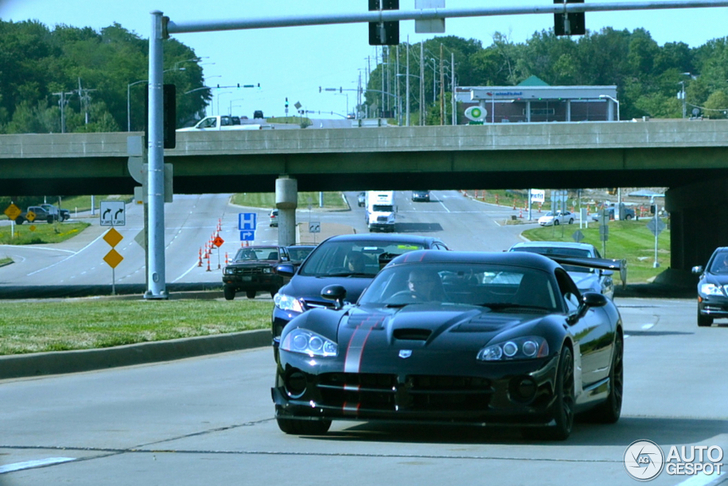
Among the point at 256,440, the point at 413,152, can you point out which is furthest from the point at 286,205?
the point at 256,440

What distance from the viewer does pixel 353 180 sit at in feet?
176

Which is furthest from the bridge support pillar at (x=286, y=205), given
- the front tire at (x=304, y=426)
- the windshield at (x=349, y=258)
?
the front tire at (x=304, y=426)

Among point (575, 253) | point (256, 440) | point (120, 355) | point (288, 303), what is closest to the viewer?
point (256, 440)

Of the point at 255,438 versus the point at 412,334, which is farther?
the point at 255,438

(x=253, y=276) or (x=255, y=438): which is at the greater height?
(x=255, y=438)

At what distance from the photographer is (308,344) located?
25.2ft

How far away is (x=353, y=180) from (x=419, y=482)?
47787mm

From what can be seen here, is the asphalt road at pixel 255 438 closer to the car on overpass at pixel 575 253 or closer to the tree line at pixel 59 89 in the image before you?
the car on overpass at pixel 575 253

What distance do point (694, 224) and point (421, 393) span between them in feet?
161

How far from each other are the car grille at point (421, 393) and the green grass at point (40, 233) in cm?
8090

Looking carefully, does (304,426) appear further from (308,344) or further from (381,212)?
(381,212)

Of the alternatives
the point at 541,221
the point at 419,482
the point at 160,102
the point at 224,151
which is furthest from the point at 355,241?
the point at 541,221

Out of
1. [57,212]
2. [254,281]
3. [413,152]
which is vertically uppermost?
[413,152]

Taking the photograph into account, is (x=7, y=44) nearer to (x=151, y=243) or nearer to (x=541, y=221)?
(x=541, y=221)
